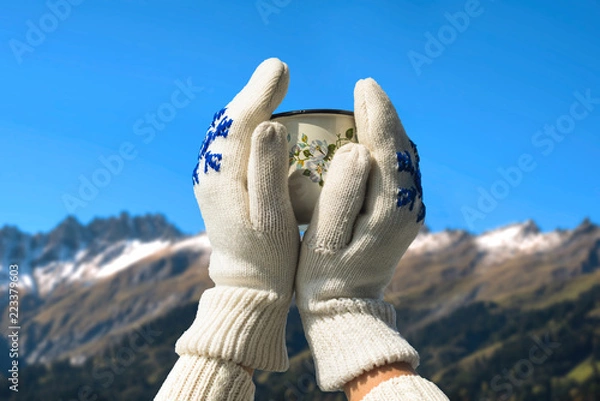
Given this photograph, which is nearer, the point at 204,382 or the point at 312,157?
the point at 204,382

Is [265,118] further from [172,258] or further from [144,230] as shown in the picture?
[144,230]

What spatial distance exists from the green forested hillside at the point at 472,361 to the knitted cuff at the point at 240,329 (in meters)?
25.2

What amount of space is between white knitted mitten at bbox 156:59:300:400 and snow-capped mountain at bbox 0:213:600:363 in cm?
3121

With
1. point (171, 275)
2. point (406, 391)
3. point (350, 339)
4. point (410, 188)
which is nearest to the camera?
point (406, 391)

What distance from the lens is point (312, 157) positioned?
143 centimetres

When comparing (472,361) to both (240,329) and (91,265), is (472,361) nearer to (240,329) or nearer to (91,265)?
(91,265)

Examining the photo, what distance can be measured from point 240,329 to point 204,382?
0.44ft

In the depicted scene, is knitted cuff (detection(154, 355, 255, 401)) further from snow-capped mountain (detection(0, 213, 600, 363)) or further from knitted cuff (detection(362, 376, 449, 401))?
snow-capped mountain (detection(0, 213, 600, 363))

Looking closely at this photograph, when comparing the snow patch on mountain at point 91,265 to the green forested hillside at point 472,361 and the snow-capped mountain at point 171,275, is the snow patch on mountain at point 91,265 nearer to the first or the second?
the snow-capped mountain at point 171,275

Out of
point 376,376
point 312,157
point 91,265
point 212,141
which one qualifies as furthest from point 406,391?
point 91,265

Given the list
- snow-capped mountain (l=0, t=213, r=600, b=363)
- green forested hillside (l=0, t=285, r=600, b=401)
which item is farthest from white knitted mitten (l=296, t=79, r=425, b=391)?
snow-capped mountain (l=0, t=213, r=600, b=363)

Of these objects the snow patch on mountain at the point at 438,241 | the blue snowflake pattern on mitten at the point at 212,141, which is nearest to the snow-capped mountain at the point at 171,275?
the snow patch on mountain at the point at 438,241

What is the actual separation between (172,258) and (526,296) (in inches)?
803

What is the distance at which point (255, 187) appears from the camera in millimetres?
1299
